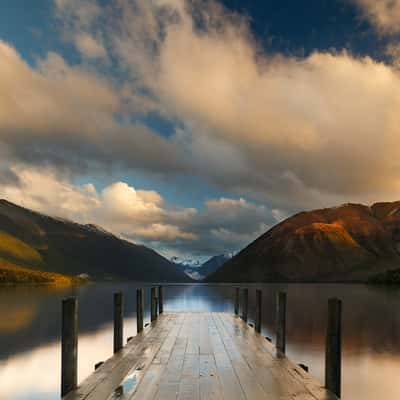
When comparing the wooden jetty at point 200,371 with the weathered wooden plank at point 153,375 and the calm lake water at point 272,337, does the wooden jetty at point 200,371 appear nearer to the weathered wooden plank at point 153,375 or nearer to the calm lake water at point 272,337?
the weathered wooden plank at point 153,375

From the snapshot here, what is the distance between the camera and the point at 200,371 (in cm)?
770

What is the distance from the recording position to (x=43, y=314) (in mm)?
39469

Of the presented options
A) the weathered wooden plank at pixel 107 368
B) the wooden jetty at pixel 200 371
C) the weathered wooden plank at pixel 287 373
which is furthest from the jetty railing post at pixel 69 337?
the weathered wooden plank at pixel 287 373

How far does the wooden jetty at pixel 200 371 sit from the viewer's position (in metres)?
6.34

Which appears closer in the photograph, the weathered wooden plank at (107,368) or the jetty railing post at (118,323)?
the weathered wooden plank at (107,368)

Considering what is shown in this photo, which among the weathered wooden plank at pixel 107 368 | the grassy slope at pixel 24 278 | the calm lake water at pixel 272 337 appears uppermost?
the weathered wooden plank at pixel 107 368

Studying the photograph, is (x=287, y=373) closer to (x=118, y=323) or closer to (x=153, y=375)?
(x=153, y=375)

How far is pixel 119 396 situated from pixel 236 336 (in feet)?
22.2

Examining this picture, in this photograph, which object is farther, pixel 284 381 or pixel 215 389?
pixel 284 381

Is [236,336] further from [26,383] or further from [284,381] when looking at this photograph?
[26,383]

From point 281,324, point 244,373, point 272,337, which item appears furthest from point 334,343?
point 272,337

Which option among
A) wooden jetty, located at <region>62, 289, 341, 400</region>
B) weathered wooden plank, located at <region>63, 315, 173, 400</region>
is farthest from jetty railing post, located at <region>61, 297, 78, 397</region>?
weathered wooden plank, located at <region>63, 315, 173, 400</region>

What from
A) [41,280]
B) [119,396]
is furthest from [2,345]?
[41,280]

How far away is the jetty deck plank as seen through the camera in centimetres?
631
